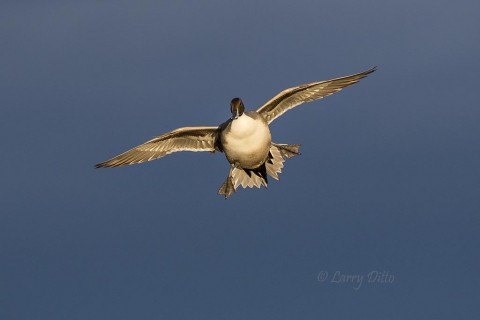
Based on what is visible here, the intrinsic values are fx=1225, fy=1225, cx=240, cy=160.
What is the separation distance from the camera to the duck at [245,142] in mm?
27891

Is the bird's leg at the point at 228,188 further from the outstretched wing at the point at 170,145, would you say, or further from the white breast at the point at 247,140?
the white breast at the point at 247,140

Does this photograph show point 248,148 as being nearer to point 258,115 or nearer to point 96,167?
point 258,115

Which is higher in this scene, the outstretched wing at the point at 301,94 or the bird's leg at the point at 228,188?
the outstretched wing at the point at 301,94

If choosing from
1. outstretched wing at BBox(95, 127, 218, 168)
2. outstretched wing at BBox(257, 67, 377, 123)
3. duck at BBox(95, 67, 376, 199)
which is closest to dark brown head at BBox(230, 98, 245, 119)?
duck at BBox(95, 67, 376, 199)

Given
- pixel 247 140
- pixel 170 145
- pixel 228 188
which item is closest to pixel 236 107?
pixel 247 140

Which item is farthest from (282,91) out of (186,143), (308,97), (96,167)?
(96,167)

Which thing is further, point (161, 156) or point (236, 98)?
point (161, 156)

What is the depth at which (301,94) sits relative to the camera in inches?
1160

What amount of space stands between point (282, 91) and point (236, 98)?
1437 mm

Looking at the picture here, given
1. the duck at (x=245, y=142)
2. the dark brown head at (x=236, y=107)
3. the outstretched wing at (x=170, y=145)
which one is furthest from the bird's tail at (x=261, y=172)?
the dark brown head at (x=236, y=107)

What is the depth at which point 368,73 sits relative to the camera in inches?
1148

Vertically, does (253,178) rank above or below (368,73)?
below

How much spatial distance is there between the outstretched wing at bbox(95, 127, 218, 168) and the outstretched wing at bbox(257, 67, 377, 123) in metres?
1.39

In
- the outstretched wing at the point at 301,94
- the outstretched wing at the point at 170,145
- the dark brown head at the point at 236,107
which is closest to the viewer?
the dark brown head at the point at 236,107
